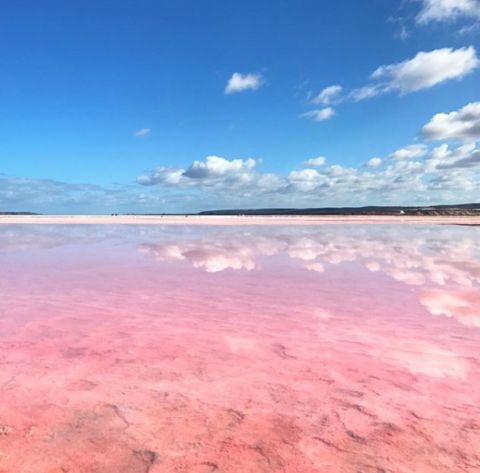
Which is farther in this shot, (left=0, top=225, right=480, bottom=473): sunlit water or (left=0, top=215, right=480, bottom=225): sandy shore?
(left=0, top=215, right=480, bottom=225): sandy shore

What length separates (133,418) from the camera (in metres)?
4.00

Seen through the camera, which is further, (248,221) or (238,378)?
(248,221)

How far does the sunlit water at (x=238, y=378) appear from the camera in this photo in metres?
3.50

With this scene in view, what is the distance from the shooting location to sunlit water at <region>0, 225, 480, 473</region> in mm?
3496

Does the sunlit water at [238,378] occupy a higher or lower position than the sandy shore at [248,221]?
higher

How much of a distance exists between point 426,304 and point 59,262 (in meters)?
10.5

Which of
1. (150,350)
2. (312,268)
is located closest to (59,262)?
(312,268)

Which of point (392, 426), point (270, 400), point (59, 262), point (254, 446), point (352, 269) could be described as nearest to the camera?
point (254, 446)

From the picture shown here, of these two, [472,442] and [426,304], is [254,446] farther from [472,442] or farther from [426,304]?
[426,304]

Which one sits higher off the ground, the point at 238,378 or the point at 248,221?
the point at 238,378

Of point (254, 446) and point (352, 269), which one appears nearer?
point (254, 446)

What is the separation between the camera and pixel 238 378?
4.93 metres

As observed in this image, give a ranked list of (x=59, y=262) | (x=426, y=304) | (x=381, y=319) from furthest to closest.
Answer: (x=59, y=262), (x=426, y=304), (x=381, y=319)

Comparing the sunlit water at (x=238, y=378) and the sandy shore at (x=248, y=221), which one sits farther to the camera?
the sandy shore at (x=248, y=221)
